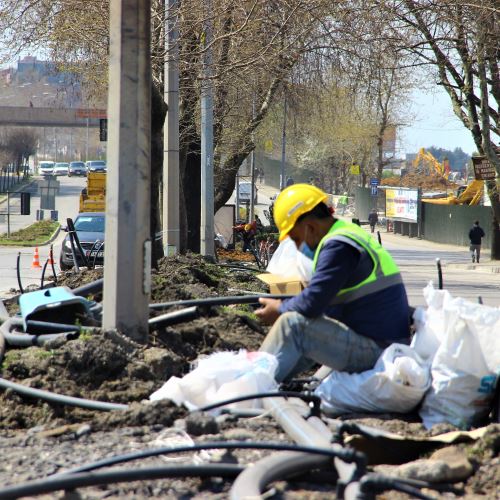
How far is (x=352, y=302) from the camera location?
21.0 ft

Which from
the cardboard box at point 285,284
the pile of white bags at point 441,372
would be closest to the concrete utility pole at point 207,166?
the cardboard box at point 285,284

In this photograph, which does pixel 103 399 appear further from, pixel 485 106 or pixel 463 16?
pixel 485 106

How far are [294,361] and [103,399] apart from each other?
1.24m

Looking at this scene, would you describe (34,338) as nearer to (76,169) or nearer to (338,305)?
(338,305)

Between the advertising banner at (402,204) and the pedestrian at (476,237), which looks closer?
the pedestrian at (476,237)

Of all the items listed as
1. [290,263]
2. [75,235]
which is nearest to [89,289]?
[290,263]

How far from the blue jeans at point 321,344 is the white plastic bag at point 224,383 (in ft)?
0.44

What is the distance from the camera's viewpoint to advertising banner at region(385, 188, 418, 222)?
198ft

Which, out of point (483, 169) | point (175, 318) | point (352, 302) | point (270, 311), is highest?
point (483, 169)

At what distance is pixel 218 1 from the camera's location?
1947 centimetres

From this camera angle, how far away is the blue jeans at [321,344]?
6289 millimetres

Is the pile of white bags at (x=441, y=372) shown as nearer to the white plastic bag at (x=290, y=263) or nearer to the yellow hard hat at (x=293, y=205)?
the yellow hard hat at (x=293, y=205)

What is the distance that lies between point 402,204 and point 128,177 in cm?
5545

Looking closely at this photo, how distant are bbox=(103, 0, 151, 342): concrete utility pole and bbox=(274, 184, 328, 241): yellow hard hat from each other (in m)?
1.78
